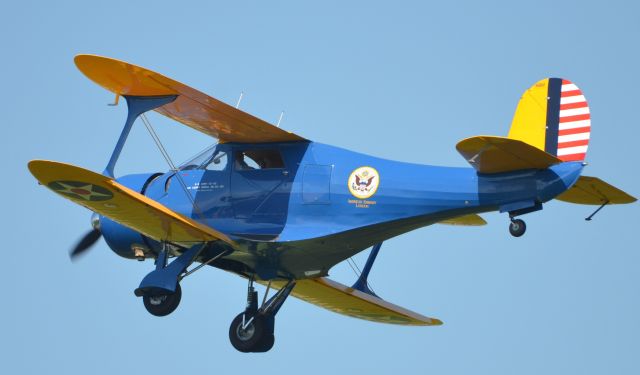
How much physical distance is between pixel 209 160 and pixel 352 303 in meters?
3.75

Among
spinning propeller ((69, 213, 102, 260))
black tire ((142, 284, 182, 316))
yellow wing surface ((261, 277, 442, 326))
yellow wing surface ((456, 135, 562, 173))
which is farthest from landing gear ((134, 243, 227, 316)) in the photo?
yellow wing surface ((456, 135, 562, 173))

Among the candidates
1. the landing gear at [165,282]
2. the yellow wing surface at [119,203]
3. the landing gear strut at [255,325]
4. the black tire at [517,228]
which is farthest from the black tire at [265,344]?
the black tire at [517,228]

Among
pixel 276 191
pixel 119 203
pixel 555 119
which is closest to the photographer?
pixel 555 119

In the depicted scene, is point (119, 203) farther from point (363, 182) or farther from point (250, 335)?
point (363, 182)

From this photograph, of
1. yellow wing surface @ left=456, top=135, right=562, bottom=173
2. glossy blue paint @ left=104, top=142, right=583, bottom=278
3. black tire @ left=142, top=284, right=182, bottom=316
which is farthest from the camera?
black tire @ left=142, top=284, right=182, bottom=316

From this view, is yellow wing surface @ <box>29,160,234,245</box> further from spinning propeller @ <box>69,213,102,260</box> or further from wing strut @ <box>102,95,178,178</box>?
spinning propeller @ <box>69,213,102,260</box>

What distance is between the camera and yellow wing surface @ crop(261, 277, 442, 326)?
912 inches

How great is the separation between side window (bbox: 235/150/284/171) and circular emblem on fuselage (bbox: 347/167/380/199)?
1.23 metres

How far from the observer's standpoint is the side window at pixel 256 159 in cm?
2094

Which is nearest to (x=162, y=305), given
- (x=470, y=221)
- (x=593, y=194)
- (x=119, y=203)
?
(x=119, y=203)

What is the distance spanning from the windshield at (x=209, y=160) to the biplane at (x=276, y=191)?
0.02 meters

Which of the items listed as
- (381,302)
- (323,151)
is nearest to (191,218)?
(323,151)

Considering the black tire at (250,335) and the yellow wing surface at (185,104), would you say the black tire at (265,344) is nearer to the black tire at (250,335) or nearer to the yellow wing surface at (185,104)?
the black tire at (250,335)

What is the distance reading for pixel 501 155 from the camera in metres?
18.7
